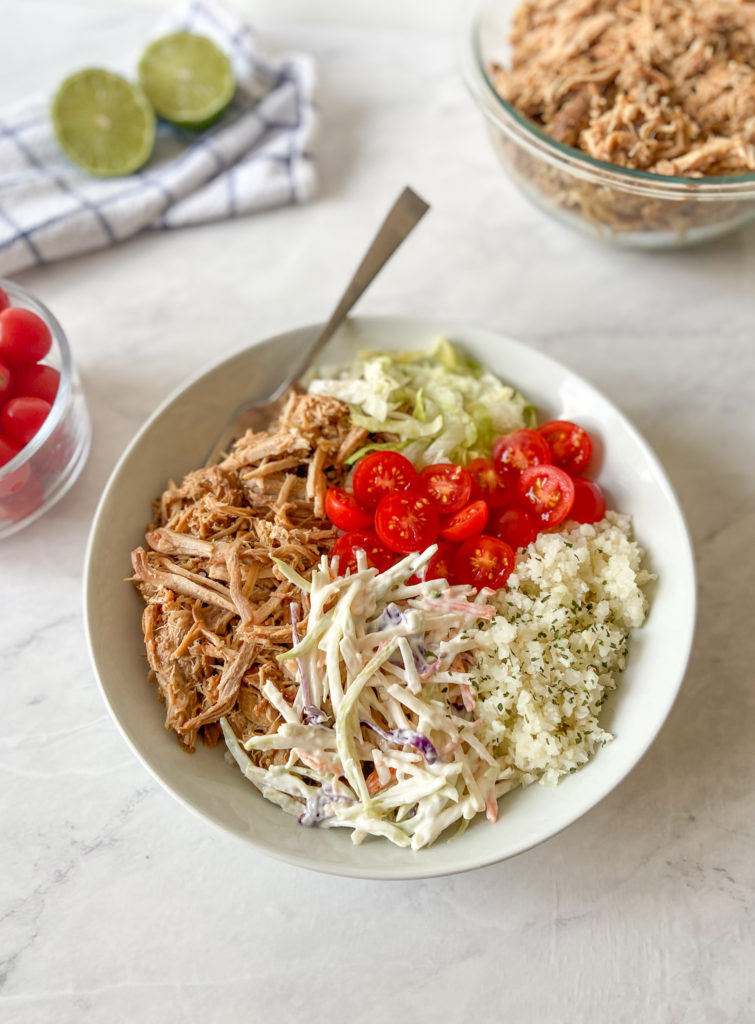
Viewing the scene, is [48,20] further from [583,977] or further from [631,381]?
[583,977]

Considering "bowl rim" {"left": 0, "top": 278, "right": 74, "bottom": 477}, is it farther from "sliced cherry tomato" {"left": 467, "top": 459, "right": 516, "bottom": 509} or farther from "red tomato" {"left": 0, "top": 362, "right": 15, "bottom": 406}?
"sliced cherry tomato" {"left": 467, "top": 459, "right": 516, "bottom": 509}

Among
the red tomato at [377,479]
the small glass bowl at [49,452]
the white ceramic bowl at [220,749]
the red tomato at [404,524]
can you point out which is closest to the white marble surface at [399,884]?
the small glass bowl at [49,452]

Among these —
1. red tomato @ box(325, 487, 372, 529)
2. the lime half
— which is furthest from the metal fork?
the lime half

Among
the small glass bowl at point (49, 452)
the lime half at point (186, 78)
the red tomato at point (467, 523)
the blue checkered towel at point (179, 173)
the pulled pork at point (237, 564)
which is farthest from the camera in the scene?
the lime half at point (186, 78)

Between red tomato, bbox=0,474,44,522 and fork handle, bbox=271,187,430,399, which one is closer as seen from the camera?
red tomato, bbox=0,474,44,522

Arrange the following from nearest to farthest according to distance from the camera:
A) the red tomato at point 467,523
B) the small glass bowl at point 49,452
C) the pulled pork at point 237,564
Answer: the pulled pork at point 237,564 → the red tomato at point 467,523 → the small glass bowl at point 49,452

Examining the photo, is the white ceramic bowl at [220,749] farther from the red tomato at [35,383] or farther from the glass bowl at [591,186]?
the glass bowl at [591,186]
